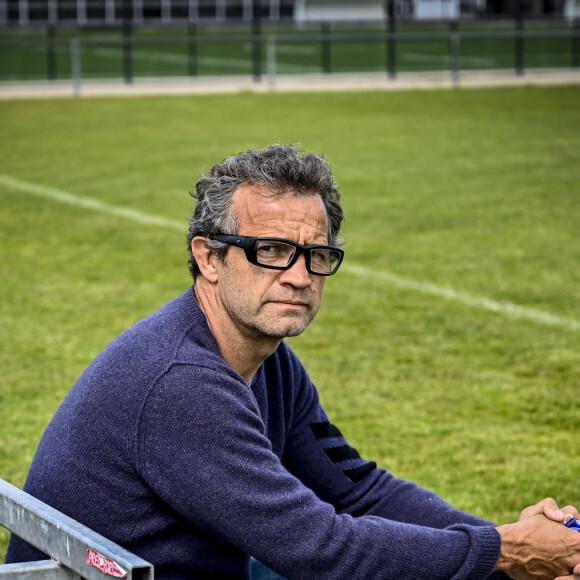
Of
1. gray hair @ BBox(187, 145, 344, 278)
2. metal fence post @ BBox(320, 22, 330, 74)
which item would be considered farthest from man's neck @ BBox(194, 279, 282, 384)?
metal fence post @ BBox(320, 22, 330, 74)

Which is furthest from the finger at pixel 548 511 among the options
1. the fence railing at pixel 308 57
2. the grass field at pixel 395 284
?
the fence railing at pixel 308 57

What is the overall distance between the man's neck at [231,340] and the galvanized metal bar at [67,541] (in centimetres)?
69

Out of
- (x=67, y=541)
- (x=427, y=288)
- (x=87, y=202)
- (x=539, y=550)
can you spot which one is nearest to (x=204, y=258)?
(x=67, y=541)

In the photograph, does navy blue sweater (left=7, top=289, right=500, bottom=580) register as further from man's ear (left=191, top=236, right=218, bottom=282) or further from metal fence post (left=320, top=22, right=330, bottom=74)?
metal fence post (left=320, top=22, right=330, bottom=74)

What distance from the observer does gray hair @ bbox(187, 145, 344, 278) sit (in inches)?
109

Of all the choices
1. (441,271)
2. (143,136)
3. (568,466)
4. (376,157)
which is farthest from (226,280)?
(143,136)

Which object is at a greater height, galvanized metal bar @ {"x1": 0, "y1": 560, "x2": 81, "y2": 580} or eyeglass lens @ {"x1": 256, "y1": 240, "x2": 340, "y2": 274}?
eyeglass lens @ {"x1": 256, "y1": 240, "x2": 340, "y2": 274}

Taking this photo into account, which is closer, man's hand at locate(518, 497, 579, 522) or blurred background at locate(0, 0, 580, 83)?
man's hand at locate(518, 497, 579, 522)

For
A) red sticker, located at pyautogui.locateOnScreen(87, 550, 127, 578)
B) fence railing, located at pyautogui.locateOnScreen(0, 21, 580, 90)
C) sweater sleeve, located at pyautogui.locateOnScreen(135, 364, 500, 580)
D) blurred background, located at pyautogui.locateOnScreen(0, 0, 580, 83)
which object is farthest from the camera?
blurred background, located at pyautogui.locateOnScreen(0, 0, 580, 83)

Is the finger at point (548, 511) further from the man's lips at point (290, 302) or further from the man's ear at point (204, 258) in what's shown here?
the man's ear at point (204, 258)

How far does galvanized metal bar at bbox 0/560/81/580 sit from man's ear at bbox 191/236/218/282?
2.97 feet

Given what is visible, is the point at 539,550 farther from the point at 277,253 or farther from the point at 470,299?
the point at 470,299

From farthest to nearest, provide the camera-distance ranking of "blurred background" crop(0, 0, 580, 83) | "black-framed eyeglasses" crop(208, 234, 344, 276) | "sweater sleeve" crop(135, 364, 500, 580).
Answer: "blurred background" crop(0, 0, 580, 83) → "black-framed eyeglasses" crop(208, 234, 344, 276) → "sweater sleeve" crop(135, 364, 500, 580)

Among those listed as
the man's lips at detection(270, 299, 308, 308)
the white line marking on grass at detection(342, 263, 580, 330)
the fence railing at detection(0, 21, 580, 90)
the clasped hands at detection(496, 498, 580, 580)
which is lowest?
the white line marking on grass at detection(342, 263, 580, 330)
